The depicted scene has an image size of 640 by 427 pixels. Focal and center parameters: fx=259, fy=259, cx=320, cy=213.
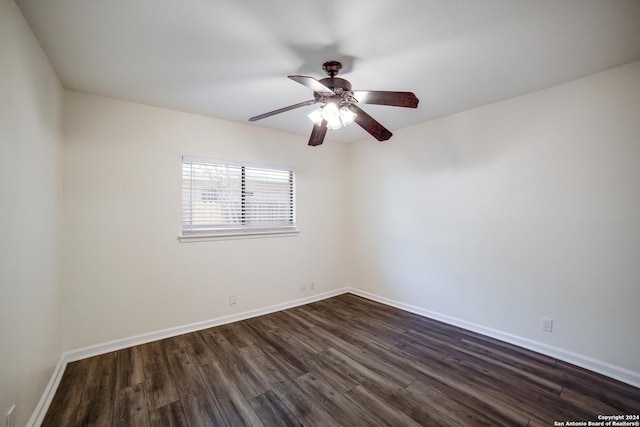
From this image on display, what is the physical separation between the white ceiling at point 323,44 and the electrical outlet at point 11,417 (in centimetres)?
208

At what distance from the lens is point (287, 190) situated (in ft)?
12.1

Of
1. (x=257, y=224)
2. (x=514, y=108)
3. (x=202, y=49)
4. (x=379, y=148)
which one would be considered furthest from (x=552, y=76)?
(x=257, y=224)

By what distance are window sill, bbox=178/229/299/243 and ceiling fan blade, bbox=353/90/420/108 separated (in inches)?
83.0

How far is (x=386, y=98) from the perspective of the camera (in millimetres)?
1798

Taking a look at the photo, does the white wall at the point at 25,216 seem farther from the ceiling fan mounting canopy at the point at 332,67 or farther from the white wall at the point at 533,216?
the white wall at the point at 533,216

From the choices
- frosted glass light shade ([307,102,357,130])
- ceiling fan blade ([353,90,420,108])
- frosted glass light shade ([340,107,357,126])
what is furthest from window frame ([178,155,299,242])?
ceiling fan blade ([353,90,420,108])

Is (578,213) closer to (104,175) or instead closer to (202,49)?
(202,49)

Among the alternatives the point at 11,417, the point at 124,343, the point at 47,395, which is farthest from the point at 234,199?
the point at 11,417

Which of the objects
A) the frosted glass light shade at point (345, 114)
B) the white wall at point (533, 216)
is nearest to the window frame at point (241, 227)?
the white wall at point (533, 216)

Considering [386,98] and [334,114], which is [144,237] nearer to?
[334,114]

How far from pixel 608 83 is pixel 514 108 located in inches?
24.2

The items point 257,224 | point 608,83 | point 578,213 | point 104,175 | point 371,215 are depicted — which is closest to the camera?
point 608,83

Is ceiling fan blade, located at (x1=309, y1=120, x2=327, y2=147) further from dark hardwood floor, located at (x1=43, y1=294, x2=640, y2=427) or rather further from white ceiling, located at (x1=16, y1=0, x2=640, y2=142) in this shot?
dark hardwood floor, located at (x1=43, y1=294, x2=640, y2=427)

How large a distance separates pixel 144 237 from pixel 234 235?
0.91 meters
